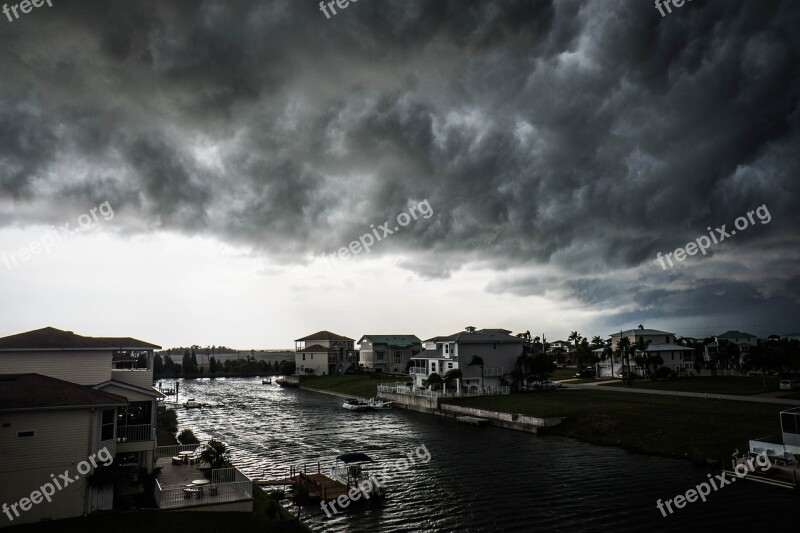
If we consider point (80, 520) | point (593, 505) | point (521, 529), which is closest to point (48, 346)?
point (80, 520)

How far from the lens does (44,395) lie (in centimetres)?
2538

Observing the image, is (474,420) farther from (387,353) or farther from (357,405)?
(387,353)

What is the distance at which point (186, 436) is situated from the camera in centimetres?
5316

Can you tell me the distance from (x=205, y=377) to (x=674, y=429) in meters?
172

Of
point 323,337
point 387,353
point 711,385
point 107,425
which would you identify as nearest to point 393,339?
point 387,353

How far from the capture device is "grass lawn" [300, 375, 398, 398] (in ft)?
360

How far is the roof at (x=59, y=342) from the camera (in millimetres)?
30000

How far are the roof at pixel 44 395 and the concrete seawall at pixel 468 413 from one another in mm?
47139

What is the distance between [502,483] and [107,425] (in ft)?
90.8

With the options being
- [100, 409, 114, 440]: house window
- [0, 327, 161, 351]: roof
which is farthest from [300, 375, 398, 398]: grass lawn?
[100, 409, 114, 440]: house window

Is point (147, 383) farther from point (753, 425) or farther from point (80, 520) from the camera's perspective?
point (753, 425)

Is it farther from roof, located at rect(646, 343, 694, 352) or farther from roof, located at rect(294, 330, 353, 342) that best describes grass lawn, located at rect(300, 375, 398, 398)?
roof, located at rect(646, 343, 694, 352)

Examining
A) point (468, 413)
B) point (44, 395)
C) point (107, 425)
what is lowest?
point (468, 413)

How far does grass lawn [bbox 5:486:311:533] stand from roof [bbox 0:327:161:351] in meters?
10.8
